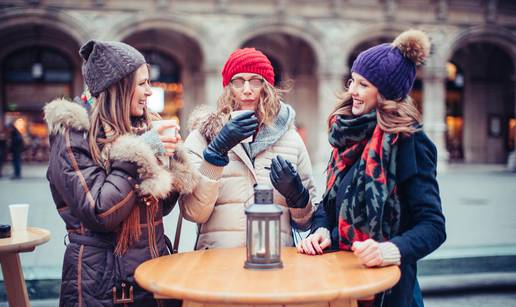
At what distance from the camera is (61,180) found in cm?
217

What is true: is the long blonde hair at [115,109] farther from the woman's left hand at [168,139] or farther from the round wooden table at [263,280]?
the round wooden table at [263,280]

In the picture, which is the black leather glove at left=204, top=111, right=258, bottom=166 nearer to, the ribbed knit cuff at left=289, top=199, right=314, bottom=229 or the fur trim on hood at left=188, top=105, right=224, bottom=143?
the fur trim on hood at left=188, top=105, right=224, bottom=143

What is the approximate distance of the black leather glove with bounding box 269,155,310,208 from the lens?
2.45 metres

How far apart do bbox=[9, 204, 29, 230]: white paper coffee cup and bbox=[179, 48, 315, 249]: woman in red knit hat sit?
1242 millimetres

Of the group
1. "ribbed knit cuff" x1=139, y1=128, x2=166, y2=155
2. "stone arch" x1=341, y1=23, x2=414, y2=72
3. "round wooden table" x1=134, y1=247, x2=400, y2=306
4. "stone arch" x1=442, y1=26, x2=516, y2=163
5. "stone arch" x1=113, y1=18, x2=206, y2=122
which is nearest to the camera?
"round wooden table" x1=134, y1=247, x2=400, y2=306

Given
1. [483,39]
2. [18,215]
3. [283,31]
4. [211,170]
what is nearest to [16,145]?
[283,31]

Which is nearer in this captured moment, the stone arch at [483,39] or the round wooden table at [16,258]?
the round wooden table at [16,258]

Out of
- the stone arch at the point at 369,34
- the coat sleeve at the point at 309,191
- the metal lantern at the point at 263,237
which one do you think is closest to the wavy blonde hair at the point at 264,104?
the coat sleeve at the point at 309,191

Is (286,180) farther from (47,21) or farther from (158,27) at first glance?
(47,21)

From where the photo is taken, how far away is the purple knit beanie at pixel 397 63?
7.30ft

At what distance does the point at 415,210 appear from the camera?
2172 millimetres

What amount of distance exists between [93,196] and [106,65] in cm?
59

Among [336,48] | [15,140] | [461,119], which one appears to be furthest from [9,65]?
[461,119]

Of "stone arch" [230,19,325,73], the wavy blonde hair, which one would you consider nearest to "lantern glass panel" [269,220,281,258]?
the wavy blonde hair
